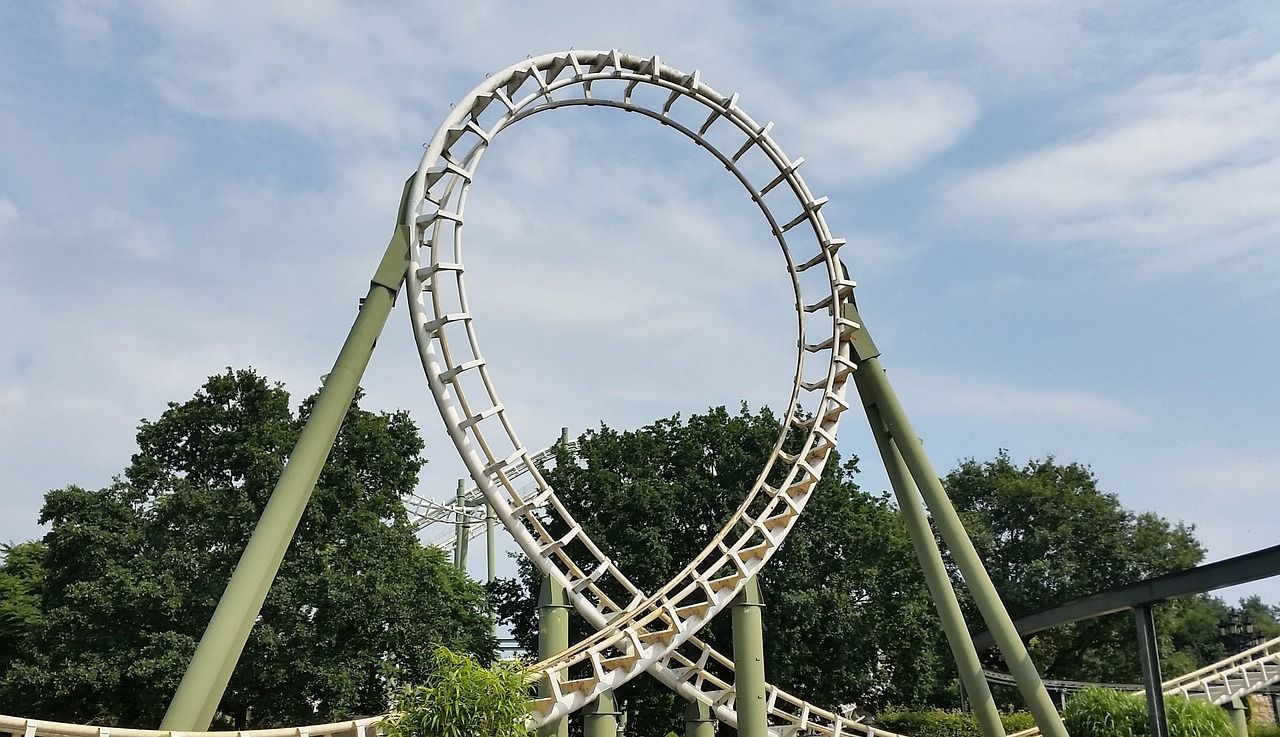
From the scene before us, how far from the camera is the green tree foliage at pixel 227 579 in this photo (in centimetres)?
2867

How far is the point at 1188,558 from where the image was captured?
49.0 metres

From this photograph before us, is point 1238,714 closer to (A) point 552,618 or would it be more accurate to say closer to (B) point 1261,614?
(A) point 552,618

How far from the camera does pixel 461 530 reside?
5306 cm

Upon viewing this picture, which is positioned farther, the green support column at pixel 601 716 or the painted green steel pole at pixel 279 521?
the green support column at pixel 601 716

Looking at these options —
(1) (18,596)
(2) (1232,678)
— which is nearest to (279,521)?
(2) (1232,678)

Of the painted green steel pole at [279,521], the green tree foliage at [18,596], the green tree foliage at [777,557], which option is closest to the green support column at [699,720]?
the painted green steel pole at [279,521]

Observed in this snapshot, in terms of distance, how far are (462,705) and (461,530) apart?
4052 centimetres

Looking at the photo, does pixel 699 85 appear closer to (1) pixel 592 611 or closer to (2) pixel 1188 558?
(1) pixel 592 611

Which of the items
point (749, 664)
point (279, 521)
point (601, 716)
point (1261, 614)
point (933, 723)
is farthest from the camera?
point (1261, 614)

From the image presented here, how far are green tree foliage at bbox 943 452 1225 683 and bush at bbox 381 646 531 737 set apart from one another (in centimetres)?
3334

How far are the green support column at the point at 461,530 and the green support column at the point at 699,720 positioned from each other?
3187 cm

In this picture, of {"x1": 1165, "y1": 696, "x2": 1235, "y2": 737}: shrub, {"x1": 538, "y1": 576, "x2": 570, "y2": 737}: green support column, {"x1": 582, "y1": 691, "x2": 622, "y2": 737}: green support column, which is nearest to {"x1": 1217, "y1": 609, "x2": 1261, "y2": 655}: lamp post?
{"x1": 1165, "y1": 696, "x2": 1235, "y2": 737}: shrub

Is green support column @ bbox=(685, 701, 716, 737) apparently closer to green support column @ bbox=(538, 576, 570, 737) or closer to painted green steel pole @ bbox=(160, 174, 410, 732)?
green support column @ bbox=(538, 576, 570, 737)

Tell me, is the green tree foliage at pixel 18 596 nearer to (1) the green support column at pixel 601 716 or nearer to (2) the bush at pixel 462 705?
(1) the green support column at pixel 601 716
